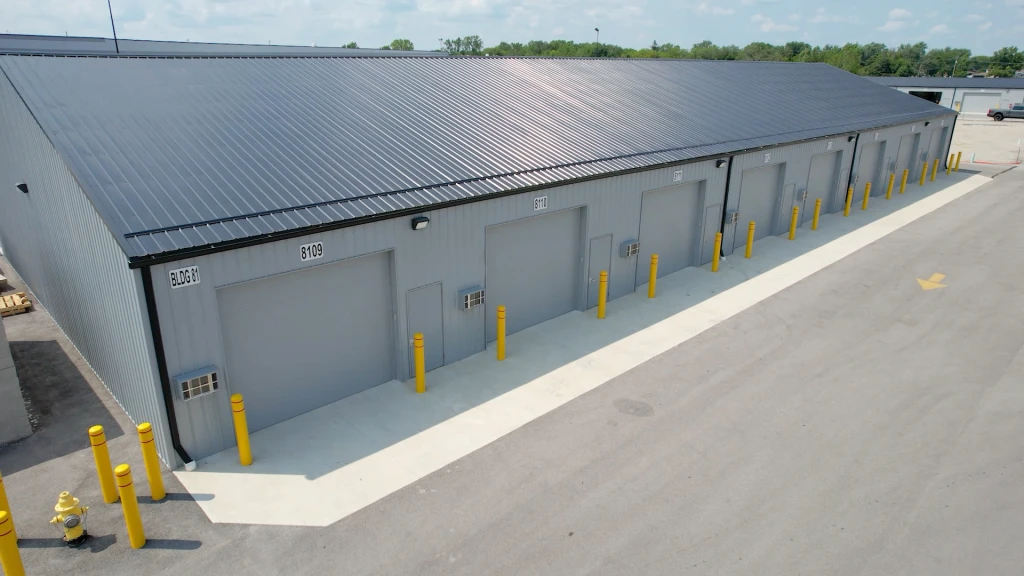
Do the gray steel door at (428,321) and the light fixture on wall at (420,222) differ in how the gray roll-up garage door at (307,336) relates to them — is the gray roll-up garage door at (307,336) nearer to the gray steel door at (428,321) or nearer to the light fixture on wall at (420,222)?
the gray steel door at (428,321)

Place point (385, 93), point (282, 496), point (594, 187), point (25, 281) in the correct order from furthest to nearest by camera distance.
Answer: point (25, 281), point (385, 93), point (594, 187), point (282, 496)

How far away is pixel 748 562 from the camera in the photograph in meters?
7.01

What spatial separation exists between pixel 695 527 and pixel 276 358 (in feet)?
20.4

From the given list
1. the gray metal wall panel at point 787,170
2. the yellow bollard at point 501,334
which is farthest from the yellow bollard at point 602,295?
the gray metal wall panel at point 787,170

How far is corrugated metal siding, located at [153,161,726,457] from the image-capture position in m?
8.35

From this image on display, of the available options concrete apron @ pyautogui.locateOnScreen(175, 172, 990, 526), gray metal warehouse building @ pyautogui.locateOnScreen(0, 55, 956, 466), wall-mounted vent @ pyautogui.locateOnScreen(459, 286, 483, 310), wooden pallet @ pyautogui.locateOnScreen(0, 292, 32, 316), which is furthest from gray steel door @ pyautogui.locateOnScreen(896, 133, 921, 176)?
wooden pallet @ pyautogui.locateOnScreen(0, 292, 32, 316)

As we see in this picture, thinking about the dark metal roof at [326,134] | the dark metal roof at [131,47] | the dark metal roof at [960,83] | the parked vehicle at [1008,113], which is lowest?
the parked vehicle at [1008,113]

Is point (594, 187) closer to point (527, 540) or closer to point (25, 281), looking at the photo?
point (527, 540)

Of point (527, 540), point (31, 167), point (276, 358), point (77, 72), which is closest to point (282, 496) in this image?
point (276, 358)

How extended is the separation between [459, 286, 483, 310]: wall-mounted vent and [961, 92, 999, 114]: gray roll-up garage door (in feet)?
248

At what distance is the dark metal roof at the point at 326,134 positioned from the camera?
9039 mm

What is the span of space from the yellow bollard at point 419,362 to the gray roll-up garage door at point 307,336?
665 mm

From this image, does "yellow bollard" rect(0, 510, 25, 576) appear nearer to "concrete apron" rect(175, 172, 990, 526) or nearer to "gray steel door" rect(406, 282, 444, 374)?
"concrete apron" rect(175, 172, 990, 526)

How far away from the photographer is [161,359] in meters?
8.19
